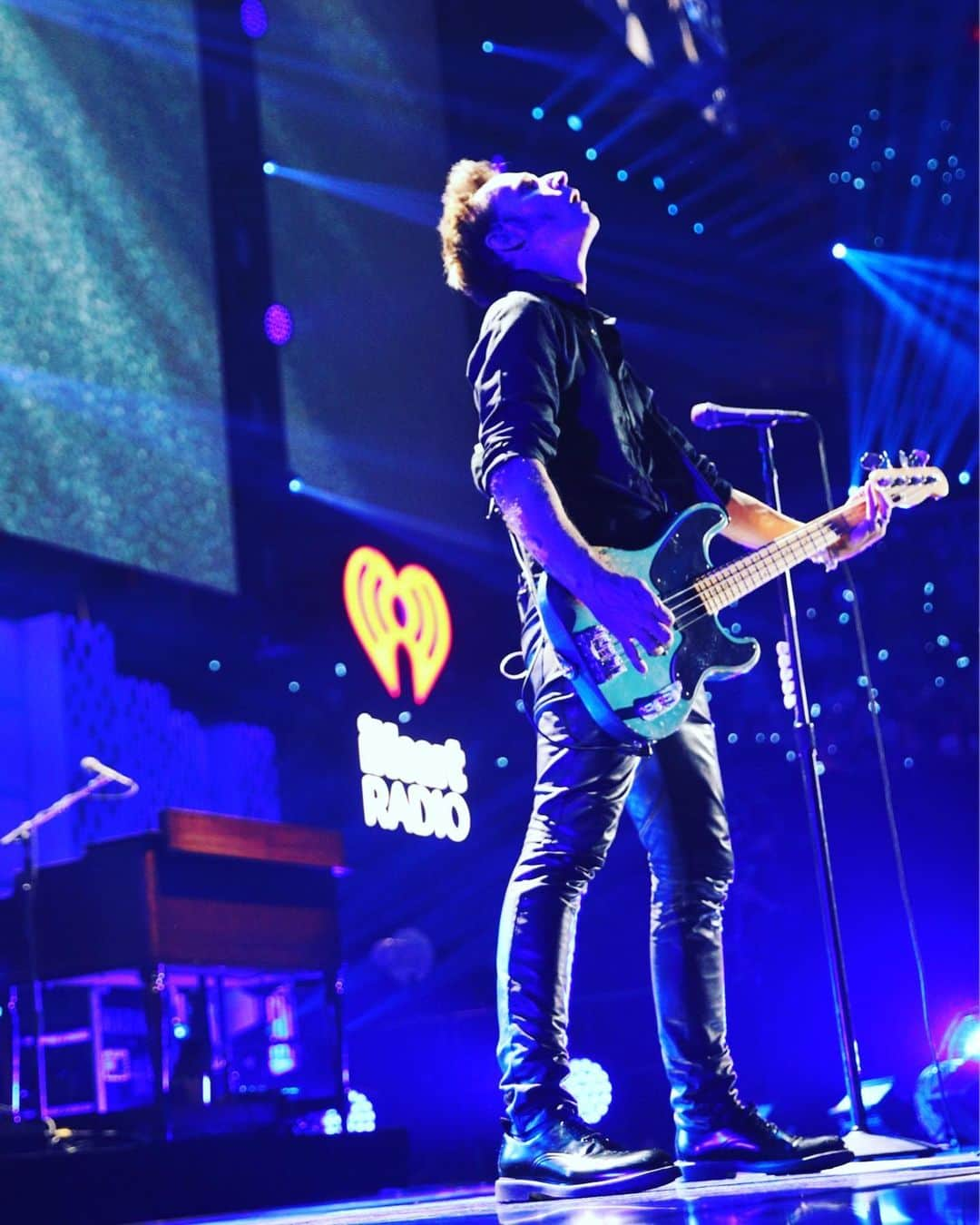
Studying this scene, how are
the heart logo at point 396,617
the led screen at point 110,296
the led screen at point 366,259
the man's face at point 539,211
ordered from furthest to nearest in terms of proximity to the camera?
the heart logo at point 396,617 < the led screen at point 366,259 < the led screen at point 110,296 < the man's face at point 539,211

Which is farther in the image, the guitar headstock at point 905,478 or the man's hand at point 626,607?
the guitar headstock at point 905,478

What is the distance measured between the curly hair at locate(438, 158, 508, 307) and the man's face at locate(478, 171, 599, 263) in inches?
1.7

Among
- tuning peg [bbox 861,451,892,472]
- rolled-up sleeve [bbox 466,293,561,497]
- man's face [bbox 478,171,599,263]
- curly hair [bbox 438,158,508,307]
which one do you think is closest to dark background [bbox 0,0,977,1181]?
curly hair [bbox 438,158,508,307]

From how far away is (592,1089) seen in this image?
5980 millimetres

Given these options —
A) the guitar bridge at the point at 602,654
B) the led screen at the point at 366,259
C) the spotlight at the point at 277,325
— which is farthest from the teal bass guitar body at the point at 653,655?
the spotlight at the point at 277,325

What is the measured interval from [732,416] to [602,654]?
125cm

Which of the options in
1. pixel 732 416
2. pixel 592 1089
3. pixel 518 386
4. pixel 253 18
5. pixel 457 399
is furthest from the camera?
pixel 457 399

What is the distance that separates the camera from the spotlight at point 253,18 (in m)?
6.91

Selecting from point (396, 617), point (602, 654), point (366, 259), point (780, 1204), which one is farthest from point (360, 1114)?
point (780, 1204)

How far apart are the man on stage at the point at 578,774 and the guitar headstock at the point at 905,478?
0.34m

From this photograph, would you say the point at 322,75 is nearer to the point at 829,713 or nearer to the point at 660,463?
the point at 829,713

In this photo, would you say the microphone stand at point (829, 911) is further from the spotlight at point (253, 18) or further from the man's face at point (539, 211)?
the spotlight at point (253, 18)

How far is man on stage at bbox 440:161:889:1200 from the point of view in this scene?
2.12 meters

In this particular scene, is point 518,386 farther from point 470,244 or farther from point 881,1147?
point 881,1147
